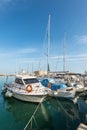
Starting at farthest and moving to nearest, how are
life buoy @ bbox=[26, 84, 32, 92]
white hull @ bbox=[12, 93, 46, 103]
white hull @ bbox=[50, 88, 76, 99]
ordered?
1. white hull @ bbox=[50, 88, 76, 99]
2. life buoy @ bbox=[26, 84, 32, 92]
3. white hull @ bbox=[12, 93, 46, 103]

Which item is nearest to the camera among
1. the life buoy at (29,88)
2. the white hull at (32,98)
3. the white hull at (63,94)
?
the white hull at (32,98)

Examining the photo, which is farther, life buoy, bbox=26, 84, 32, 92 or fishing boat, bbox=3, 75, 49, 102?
life buoy, bbox=26, 84, 32, 92

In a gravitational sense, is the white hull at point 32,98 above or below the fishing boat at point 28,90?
below

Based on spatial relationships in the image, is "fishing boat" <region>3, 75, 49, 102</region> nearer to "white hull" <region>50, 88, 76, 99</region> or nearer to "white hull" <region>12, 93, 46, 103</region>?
"white hull" <region>12, 93, 46, 103</region>

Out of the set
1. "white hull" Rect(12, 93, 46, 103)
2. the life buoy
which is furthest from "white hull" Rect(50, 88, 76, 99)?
the life buoy

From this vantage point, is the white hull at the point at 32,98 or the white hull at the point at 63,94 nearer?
the white hull at the point at 32,98

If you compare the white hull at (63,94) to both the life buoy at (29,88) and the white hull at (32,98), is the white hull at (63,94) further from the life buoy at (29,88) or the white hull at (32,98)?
the life buoy at (29,88)

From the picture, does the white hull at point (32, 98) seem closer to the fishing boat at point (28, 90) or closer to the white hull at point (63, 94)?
the fishing boat at point (28, 90)

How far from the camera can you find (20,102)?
59.7ft

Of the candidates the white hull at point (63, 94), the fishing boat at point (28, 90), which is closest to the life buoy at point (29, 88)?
the fishing boat at point (28, 90)

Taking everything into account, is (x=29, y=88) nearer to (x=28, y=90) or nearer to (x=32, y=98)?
(x=28, y=90)

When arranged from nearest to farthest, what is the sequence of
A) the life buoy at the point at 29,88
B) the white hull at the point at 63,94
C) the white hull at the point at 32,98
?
1. the white hull at the point at 32,98
2. the life buoy at the point at 29,88
3. the white hull at the point at 63,94

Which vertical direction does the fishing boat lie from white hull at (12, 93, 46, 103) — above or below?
above

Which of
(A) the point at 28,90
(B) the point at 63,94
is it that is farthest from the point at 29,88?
(B) the point at 63,94
